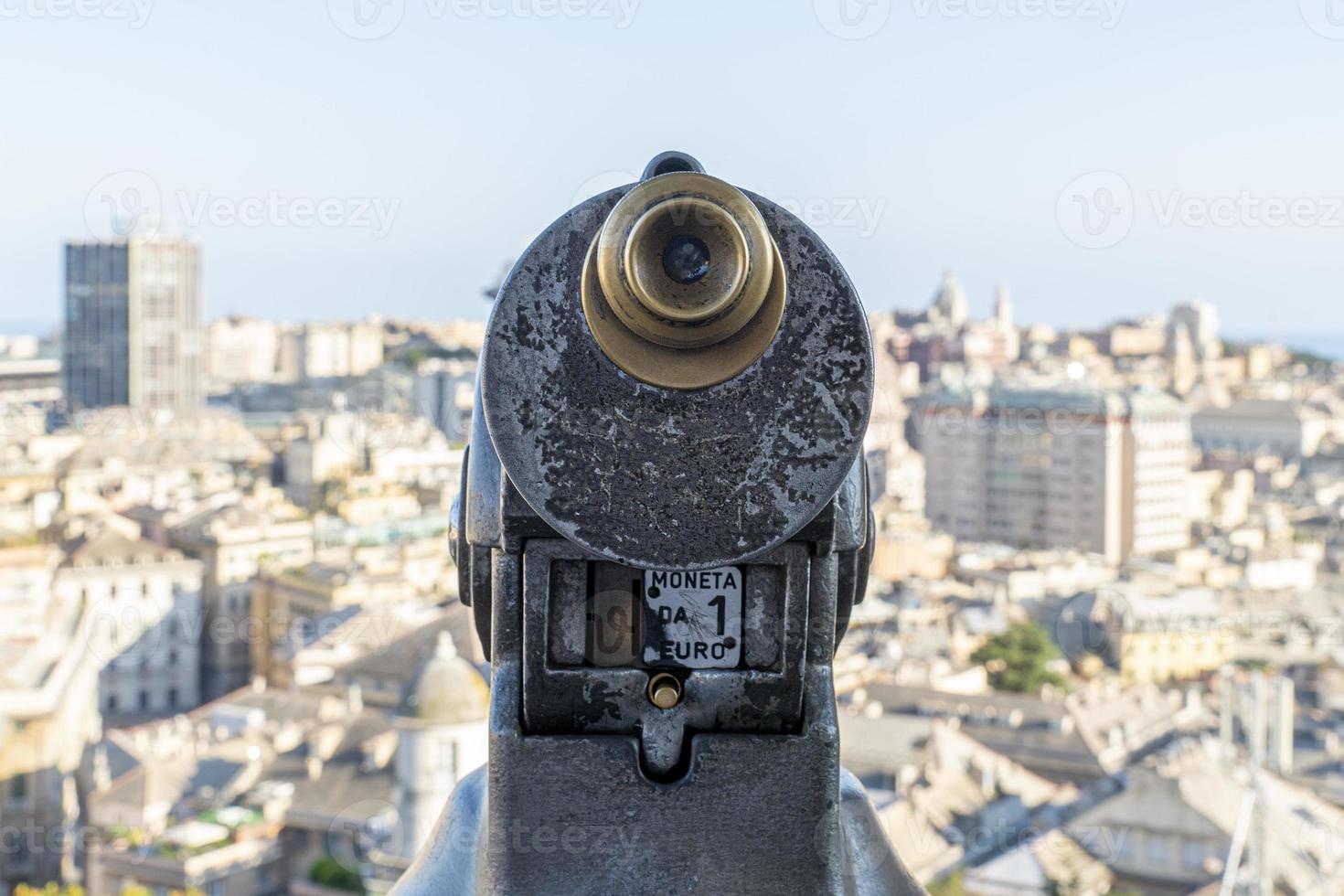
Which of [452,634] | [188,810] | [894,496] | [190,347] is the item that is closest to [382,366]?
[190,347]

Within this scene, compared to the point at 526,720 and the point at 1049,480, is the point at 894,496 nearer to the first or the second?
the point at 1049,480

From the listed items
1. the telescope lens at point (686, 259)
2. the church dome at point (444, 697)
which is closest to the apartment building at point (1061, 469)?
the church dome at point (444, 697)

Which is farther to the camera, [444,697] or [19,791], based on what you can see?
[19,791]

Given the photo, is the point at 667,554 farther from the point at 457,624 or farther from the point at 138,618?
the point at 138,618

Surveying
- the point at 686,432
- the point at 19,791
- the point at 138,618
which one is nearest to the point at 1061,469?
the point at 138,618

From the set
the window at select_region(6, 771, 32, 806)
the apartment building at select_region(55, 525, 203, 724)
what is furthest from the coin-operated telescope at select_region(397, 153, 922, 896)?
the apartment building at select_region(55, 525, 203, 724)
